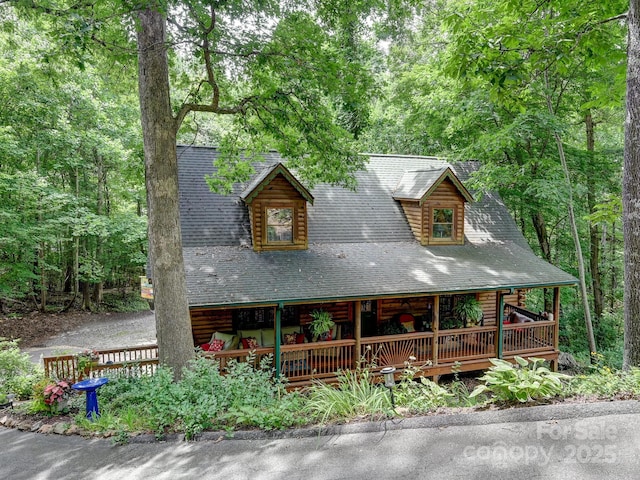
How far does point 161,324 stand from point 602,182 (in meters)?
17.9

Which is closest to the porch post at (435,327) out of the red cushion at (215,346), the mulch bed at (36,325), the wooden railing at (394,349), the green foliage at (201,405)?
the wooden railing at (394,349)

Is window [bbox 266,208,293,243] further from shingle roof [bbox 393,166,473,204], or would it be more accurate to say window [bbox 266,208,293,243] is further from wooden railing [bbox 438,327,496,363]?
wooden railing [bbox 438,327,496,363]

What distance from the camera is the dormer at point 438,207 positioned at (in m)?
13.5

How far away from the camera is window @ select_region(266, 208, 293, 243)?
40.1ft

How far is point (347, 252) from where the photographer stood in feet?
41.0

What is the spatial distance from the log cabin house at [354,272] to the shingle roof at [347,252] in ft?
0.14

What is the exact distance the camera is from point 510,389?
5.34 metres

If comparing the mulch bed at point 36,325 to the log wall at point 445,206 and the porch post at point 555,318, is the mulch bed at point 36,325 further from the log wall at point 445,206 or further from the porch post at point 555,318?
the porch post at point 555,318

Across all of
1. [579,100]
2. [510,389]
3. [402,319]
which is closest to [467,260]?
[402,319]

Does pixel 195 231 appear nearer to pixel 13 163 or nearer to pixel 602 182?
pixel 13 163

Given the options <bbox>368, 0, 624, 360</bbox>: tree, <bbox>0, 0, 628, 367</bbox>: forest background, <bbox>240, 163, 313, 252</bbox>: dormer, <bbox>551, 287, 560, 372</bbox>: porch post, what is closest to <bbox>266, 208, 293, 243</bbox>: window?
<bbox>240, 163, 313, 252</bbox>: dormer

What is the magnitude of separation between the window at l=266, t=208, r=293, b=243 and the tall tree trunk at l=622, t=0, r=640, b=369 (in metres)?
8.25

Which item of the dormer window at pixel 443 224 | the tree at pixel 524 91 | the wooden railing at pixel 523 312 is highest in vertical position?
the tree at pixel 524 91

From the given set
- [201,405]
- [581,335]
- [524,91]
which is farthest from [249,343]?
[581,335]
